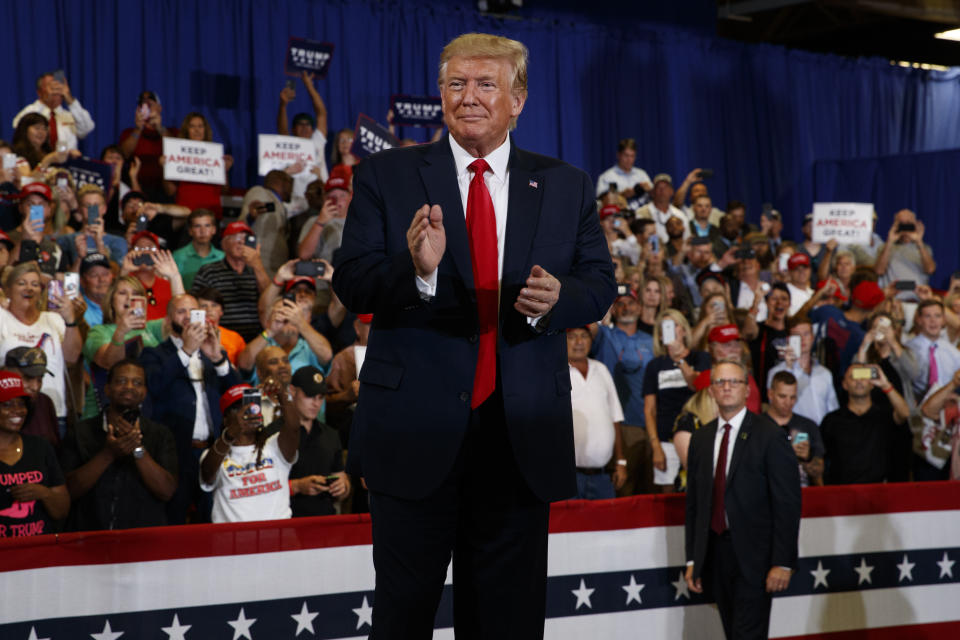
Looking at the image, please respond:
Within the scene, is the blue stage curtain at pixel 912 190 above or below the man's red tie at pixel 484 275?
above

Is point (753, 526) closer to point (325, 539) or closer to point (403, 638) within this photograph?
point (325, 539)

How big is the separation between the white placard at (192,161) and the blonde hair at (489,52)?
21.3ft

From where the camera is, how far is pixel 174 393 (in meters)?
5.67

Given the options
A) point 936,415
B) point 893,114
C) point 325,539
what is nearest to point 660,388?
point 936,415

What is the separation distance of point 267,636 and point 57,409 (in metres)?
2.29

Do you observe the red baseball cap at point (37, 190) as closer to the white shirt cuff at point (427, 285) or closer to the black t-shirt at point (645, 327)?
the black t-shirt at point (645, 327)

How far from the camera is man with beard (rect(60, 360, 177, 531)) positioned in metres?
5.02

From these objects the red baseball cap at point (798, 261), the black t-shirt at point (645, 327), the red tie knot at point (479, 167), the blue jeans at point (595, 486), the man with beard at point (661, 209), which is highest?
the man with beard at point (661, 209)

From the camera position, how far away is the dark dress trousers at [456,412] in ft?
7.02

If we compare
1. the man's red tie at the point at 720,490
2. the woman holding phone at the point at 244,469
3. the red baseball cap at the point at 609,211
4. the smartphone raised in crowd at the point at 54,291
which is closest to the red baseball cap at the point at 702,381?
the man's red tie at the point at 720,490

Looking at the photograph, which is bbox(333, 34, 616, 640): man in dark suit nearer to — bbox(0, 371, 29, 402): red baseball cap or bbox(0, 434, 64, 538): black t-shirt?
bbox(0, 434, 64, 538): black t-shirt

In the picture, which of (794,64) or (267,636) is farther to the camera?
(794,64)

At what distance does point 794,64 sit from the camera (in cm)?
1530

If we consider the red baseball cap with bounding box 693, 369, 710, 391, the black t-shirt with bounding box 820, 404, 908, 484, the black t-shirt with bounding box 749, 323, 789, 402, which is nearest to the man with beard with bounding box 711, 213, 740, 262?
the black t-shirt with bounding box 749, 323, 789, 402
